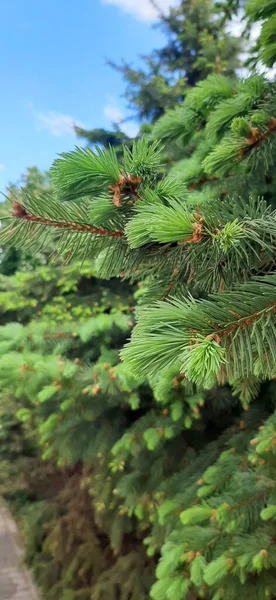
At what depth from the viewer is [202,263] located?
729 mm

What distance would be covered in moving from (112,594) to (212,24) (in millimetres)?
7066

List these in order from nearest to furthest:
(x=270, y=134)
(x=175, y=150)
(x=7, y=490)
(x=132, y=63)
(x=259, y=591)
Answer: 1. (x=270, y=134)
2. (x=259, y=591)
3. (x=175, y=150)
4. (x=132, y=63)
5. (x=7, y=490)

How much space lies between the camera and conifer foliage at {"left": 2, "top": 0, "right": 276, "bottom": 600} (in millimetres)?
603

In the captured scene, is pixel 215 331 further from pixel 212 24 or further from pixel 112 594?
pixel 212 24

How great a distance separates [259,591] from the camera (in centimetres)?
160

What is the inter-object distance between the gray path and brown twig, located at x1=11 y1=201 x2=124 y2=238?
5.48m

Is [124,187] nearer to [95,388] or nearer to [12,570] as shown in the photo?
[95,388]

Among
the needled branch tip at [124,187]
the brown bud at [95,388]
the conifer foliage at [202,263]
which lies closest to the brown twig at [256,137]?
the conifer foliage at [202,263]

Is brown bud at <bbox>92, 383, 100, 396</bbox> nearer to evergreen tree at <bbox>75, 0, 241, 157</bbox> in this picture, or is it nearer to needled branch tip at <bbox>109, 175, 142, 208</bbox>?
needled branch tip at <bbox>109, 175, 142, 208</bbox>

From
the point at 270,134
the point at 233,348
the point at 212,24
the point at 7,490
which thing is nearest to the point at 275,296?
the point at 233,348

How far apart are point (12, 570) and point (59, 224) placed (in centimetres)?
616

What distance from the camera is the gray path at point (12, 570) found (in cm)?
471

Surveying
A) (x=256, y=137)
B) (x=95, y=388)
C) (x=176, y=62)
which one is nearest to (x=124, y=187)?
(x=256, y=137)

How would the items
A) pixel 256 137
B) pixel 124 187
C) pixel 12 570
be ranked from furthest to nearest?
pixel 12 570
pixel 256 137
pixel 124 187
